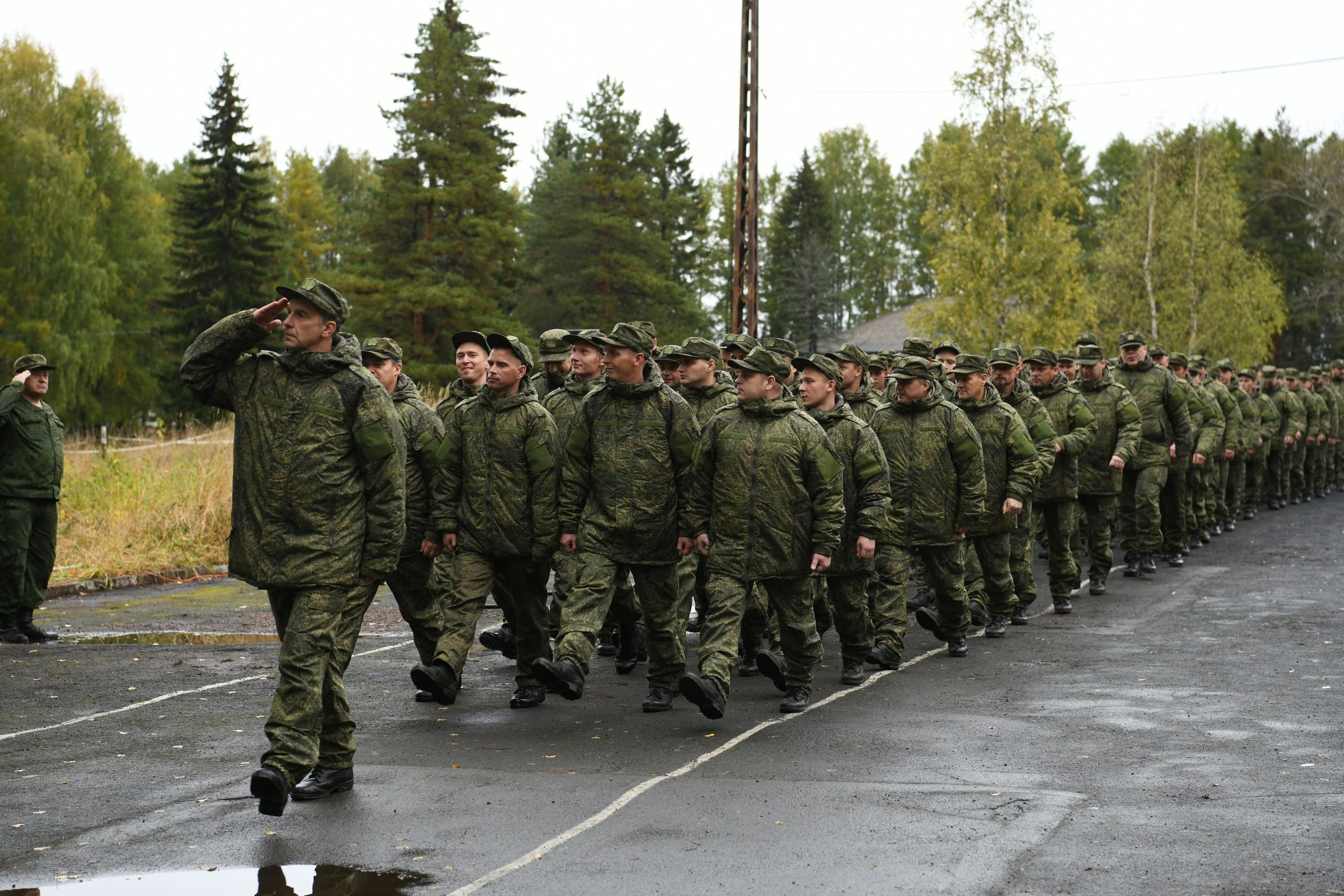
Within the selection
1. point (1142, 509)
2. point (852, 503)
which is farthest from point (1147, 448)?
point (852, 503)

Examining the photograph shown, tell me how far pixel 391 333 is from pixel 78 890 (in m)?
45.5

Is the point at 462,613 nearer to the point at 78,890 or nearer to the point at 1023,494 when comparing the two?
the point at 78,890

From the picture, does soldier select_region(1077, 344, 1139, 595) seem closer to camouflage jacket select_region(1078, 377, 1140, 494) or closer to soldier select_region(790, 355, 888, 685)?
camouflage jacket select_region(1078, 377, 1140, 494)

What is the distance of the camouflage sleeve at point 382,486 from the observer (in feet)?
22.5

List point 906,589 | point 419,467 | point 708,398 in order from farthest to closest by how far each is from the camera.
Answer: point 906,589 → point 708,398 → point 419,467

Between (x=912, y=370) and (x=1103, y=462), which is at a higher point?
(x=912, y=370)

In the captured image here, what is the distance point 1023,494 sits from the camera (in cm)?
1233

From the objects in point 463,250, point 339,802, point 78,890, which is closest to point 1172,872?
point 339,802

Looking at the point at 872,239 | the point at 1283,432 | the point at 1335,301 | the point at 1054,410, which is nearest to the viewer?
the point at 1054,410

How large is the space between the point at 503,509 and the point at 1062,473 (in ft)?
23.5

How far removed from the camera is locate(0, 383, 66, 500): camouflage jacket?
12695 mm

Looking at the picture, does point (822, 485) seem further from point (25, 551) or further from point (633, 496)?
point (25, 551)

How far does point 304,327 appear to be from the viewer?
6.80 m

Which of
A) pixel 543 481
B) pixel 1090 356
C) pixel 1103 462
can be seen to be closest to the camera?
pixel 543 481
